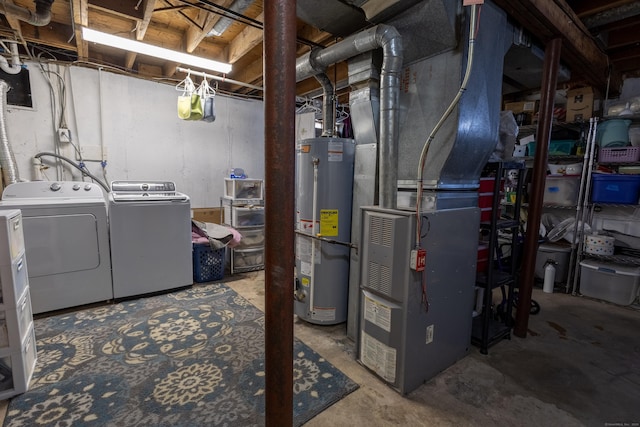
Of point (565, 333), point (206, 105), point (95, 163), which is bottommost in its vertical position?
point (565, 333)

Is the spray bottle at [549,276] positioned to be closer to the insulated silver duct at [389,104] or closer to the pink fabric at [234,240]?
the insulated silver duct at [389,104]

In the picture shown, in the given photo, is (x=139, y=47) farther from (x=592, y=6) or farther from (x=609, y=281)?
(x=609, y=281)

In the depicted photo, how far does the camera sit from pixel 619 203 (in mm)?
3223

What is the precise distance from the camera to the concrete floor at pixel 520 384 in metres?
1.68

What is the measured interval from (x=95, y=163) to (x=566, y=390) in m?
5.31

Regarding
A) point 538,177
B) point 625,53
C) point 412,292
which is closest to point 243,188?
point 412,292

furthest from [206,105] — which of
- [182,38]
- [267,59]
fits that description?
[267,59]

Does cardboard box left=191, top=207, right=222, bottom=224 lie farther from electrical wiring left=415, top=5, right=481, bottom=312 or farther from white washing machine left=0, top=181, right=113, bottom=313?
electrical wiring left=415, top=5, right=481, bottom=312

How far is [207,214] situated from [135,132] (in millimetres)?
1532

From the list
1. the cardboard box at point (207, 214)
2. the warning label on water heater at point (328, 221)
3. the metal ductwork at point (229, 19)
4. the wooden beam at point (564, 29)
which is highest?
the metal ductwork at point (229, 19)

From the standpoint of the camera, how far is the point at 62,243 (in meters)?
2.74

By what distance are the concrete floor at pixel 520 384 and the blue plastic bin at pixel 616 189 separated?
1313 millimetres

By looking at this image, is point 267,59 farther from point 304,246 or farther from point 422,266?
point 304,246

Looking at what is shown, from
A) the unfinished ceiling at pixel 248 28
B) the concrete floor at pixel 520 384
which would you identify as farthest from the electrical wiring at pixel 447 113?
the concrete floor at pixel 520 384
